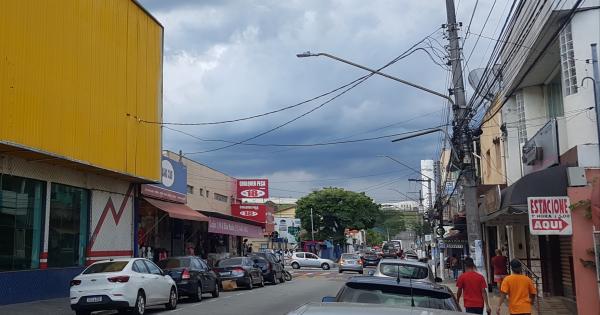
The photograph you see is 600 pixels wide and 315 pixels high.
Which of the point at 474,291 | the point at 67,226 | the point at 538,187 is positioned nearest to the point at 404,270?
the point at 474,291

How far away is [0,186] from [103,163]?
469 cm

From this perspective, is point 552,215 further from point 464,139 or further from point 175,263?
point 175,263

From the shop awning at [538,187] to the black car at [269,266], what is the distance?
17287mm

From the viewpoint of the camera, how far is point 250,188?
5181 centimetres

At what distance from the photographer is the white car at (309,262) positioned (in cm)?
5472

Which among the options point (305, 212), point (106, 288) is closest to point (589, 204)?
point (106, 288)

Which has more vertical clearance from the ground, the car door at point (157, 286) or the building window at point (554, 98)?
the building window at point (554, 98)

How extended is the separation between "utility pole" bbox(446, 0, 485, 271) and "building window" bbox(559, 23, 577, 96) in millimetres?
2618

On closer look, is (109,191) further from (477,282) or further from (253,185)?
(253,185)

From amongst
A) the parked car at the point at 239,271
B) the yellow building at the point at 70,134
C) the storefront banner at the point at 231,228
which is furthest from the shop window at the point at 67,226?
the storefront banner at the point at 231,228

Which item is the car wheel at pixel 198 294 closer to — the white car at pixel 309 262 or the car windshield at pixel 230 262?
the car windshield at pixel 230 262

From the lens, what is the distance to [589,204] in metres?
14.4

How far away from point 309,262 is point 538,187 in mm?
40133

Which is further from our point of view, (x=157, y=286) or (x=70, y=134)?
(x=70, y=134)
